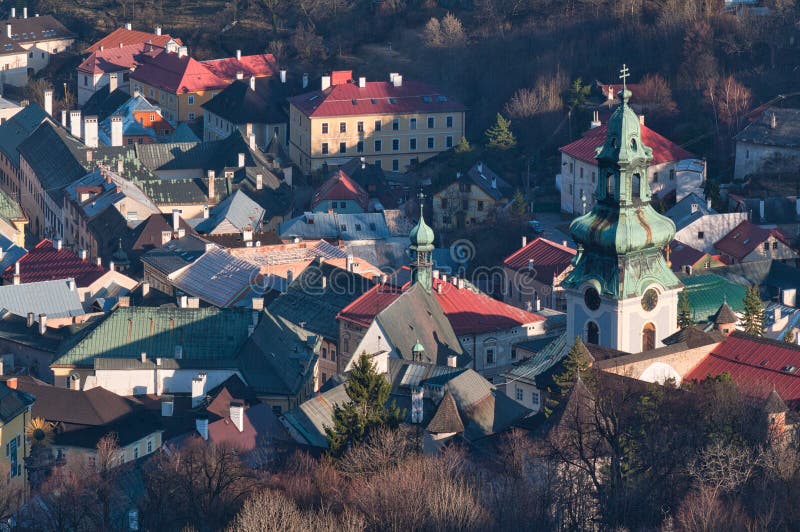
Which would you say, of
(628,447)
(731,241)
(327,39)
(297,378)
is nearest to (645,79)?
A: (731,241)

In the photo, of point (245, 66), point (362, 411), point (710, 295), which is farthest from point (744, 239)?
point (245, 66)

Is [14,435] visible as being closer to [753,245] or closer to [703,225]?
[753,245]

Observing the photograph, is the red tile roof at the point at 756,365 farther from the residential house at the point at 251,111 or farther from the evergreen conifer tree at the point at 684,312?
the residential house at the point at 251,111

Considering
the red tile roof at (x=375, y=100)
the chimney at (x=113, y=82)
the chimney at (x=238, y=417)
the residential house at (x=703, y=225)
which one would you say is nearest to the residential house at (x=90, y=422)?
the chimney at (x=238, y=417)

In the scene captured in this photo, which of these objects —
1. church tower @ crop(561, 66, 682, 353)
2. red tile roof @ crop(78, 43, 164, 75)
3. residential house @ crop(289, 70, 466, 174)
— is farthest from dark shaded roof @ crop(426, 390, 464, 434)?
red tile roof @ crop(78, 43, 164, 75)

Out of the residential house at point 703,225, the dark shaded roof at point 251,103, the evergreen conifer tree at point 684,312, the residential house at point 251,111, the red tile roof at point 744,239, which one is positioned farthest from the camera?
the dark shaded roof at point 251,103

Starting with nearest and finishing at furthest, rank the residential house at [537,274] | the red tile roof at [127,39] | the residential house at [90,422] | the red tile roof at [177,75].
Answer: the residential house at [90,422]
the residential house at [537,274]
the red tile roof at [177,75]
the red tile roof at [127,39]

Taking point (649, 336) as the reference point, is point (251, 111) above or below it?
below
